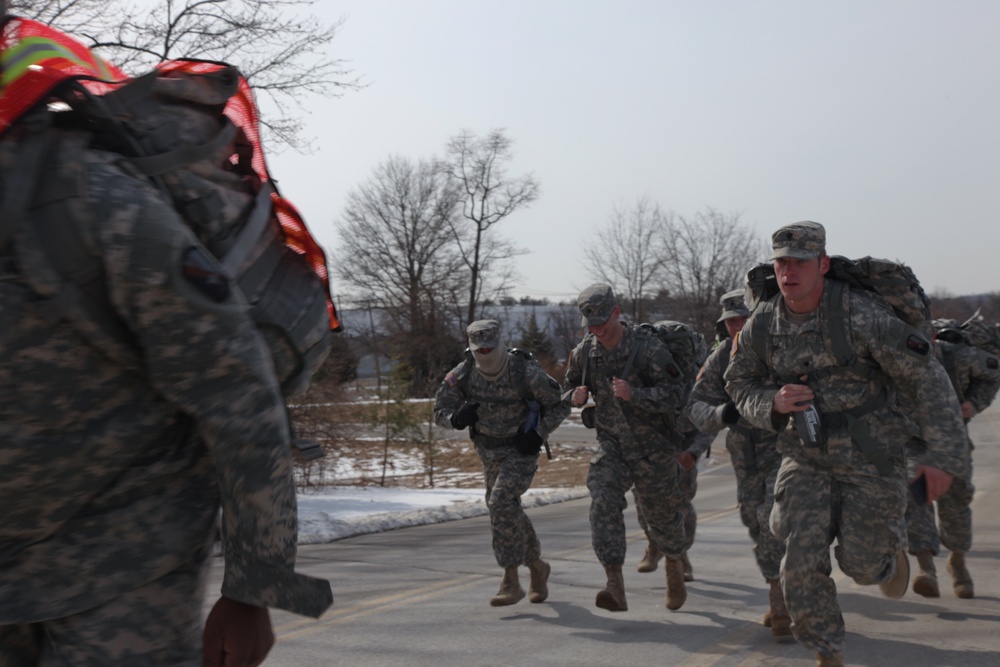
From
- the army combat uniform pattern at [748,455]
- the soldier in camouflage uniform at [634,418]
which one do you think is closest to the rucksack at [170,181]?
the army combat uniform pattern at [748,455]

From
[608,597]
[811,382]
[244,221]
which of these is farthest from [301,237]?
[608,597]

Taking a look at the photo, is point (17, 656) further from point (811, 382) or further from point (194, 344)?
point (811, 382)

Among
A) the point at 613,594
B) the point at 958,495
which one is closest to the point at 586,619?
the point at 613,594

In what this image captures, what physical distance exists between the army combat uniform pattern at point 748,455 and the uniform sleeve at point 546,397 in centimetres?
132

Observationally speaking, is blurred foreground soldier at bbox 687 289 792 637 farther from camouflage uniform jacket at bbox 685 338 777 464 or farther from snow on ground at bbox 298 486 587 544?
snow on ground at bbox 298 486 587 544

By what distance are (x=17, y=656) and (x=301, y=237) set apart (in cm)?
98

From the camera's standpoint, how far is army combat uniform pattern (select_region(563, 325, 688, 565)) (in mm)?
8117

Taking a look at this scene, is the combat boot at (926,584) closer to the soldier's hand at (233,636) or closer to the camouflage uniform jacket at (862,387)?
the camouflage uniform jacket at (862,387)

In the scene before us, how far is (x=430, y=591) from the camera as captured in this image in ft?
27.8

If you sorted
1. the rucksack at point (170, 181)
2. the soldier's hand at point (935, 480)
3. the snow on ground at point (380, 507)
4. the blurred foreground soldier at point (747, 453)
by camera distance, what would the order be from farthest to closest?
the snow on ground at point (380, 507) → the blurred foreground soldier at point (747, 453) → the soldier's hand at point (935, 480) → the rucksack at point (170, 181)

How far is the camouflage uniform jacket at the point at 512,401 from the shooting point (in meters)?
8.62

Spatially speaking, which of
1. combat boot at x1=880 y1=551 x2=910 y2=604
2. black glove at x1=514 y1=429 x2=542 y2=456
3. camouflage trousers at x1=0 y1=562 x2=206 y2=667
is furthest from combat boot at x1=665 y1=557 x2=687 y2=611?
camouflage trousers at x1=0 y1=562 x2=206 y2=667

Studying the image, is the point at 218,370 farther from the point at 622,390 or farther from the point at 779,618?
the point at 622,390

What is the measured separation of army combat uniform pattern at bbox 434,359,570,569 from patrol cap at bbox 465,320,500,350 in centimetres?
26
